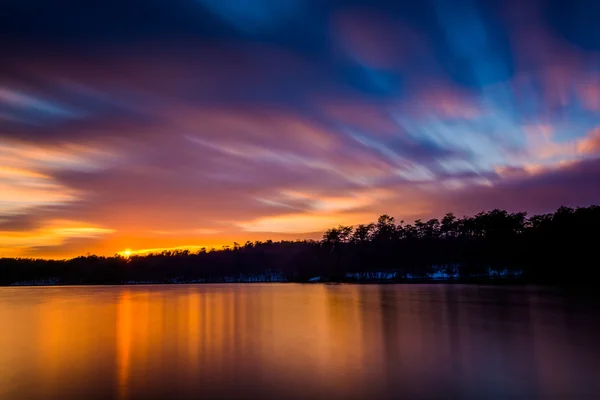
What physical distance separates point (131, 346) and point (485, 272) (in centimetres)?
9467

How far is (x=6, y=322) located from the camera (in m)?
31.1

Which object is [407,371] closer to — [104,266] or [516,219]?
[516,219]

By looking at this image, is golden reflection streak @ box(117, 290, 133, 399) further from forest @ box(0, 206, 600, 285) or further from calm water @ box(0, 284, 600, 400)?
forest @ box(0, 206, 600, 285)

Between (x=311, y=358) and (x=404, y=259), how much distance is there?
103m

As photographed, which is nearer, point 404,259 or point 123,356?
point 123,356

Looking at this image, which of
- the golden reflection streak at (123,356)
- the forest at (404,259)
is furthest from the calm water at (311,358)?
the forest at (404,259)

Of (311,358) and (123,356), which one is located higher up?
(123,356)

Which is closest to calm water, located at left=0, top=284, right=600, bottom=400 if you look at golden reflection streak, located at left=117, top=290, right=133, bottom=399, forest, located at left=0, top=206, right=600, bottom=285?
golden reflection streak, located at left=117, top=290, right=133, bottom=399

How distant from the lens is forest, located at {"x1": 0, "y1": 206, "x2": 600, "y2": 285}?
7125 centimetres

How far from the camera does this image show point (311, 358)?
16.5 m

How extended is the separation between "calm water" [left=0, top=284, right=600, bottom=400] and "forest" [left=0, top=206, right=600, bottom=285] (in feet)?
159

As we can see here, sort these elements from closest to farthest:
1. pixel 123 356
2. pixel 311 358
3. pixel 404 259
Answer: pixel 311 358, pixel 123 356, pixel 404 259

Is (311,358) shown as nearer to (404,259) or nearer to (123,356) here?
(123,356)

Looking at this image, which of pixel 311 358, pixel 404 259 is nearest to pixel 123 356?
pixel 311 358
